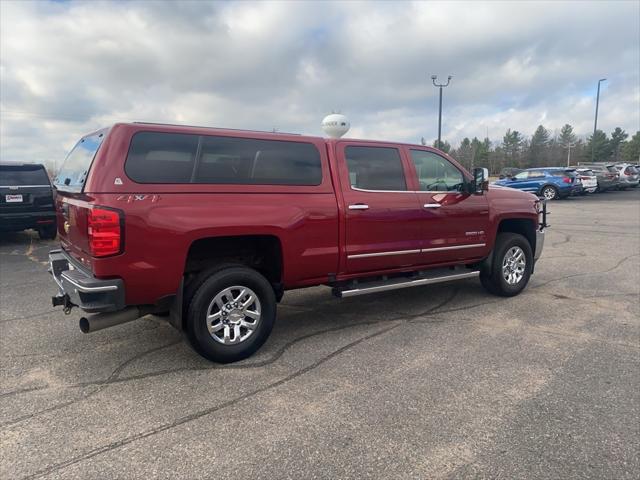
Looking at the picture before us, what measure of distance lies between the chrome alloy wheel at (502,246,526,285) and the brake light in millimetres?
4652

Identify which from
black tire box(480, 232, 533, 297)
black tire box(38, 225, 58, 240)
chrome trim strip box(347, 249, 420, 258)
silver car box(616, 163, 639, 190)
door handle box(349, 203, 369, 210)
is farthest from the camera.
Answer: silver car box(616, 163, 639, 190)

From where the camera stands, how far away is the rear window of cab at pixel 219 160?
143 inches

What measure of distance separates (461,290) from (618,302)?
190cm

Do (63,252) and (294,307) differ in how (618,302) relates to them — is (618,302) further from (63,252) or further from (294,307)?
(63,252)

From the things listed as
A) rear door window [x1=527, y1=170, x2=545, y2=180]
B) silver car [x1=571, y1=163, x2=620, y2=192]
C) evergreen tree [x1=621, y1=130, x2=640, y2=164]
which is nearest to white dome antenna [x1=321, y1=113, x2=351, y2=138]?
rear door window [x1=527, y1=170, x2=545, y2=180]

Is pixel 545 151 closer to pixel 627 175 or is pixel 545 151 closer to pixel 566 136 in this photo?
pixel 566 136

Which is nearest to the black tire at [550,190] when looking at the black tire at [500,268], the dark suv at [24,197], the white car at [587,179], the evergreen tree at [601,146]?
the white car at [587,179]

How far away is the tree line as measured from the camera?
251ft

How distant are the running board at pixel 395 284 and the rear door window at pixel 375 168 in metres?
1.02

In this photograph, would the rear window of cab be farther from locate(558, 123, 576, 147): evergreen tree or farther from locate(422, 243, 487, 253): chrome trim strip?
locate(558, 123, 576, 147): evergreen tree

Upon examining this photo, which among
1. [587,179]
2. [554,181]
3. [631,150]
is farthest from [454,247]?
[631,150]

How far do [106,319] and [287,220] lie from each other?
1.69 metres

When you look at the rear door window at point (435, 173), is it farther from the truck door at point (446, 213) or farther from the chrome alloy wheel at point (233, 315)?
the chrome alloy wheel at point (233, 315)

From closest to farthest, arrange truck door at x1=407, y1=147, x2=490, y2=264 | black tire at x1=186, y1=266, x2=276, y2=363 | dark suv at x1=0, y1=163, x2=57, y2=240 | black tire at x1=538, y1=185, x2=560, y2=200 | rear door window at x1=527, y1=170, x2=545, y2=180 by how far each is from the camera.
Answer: black tire at x1=186, y1=266, x2=276, y2=363, truck door at x1=407, y1=147, x2=490, y2=264, dark suv at x1=0, y1=163, x2=57, y2=240, black tire at x1=538, y1=185, x2=560, y2=200, rear door window at x1=527, y1=170, x2=545, y2=180
